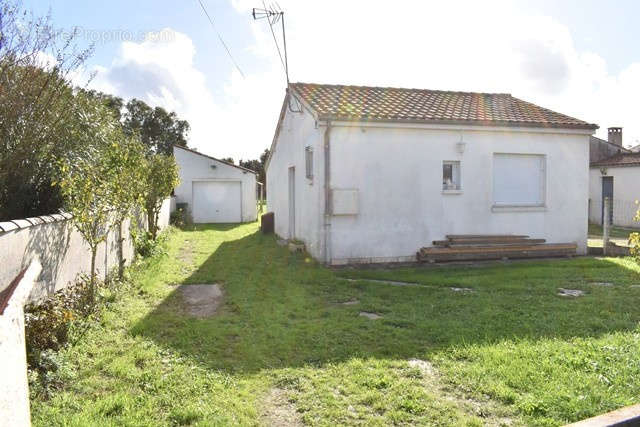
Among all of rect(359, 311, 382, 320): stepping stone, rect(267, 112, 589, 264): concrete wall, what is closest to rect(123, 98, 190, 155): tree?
rect(267, 112, 589, 264): concrete wall

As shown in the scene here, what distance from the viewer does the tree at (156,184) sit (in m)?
13.6

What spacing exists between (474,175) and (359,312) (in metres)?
6.36

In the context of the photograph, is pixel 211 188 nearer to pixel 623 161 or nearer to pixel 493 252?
pixel 493 252

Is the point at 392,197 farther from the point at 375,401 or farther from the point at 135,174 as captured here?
the point at 375,401

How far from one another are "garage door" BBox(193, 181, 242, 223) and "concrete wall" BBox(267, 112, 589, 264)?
13.0 meters

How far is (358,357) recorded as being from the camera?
17.0ft

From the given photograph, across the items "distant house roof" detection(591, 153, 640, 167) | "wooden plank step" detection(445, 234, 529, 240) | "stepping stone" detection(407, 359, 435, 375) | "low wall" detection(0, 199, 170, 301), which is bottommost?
"stepping stone" detection(407, 359, 435, 375)

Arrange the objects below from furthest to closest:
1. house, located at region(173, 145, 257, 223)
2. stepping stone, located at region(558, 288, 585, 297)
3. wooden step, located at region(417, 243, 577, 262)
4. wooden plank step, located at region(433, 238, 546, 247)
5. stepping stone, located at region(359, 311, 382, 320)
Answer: house, located at region(173, 145, 257, 223), wooden plank step, located at region(433, 238, 546, 247), wooden step, located at region(417, 243, 577, 262), stepping stone, located at region(558, 288, 585, 297), stepping stone, located at region(359, 311, 382, 320)

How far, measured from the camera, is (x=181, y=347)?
18.1 feet

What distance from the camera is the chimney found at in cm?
2952

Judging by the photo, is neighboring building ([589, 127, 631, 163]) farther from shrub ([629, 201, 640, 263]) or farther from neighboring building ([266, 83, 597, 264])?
shrub ([629, 201, 640, 263])

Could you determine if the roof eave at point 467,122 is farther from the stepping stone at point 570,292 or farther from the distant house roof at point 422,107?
the stepping stone at point 570,292

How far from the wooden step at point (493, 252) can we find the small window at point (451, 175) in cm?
157

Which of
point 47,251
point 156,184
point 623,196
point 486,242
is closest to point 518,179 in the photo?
point 486,242
